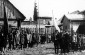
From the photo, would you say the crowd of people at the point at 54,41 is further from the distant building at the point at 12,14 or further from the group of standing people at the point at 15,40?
the distant building at the point at 12,14

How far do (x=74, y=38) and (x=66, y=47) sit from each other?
2.50 metres

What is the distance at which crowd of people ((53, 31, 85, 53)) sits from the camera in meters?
13.7

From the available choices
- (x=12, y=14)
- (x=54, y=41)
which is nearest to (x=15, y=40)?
(x=54, y=41)

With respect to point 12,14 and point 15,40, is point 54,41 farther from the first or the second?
point 12,14

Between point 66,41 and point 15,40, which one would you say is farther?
point 15,40

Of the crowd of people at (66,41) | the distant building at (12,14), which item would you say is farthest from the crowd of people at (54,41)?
the distant building at (12,14)

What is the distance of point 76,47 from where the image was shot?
16.5m

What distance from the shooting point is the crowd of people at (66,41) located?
1366 cm

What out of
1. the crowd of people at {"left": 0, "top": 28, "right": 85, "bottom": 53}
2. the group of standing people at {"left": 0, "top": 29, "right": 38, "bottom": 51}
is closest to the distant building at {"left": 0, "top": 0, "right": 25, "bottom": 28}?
the crowd of people at {"left": 0, "top": 28, "right": 85, "bottom": 53}

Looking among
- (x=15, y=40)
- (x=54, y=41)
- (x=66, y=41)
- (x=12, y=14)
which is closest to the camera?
(x=66, y=41)

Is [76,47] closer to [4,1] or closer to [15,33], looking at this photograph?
[15,33]

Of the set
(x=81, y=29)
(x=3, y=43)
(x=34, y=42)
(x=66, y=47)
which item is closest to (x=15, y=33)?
(x=3, y=43)

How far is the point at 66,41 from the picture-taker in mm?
13742

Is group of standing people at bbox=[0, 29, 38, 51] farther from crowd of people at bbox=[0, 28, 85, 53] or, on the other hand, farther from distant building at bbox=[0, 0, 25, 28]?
distant building at bbox=[0, 0, 25, 28]
